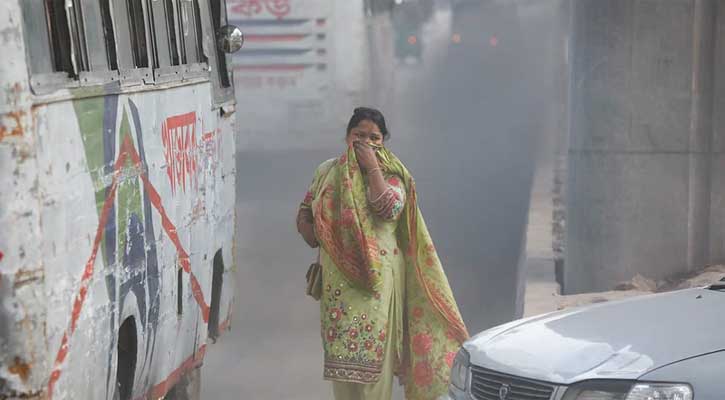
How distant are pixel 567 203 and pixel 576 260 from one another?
18.7 inches

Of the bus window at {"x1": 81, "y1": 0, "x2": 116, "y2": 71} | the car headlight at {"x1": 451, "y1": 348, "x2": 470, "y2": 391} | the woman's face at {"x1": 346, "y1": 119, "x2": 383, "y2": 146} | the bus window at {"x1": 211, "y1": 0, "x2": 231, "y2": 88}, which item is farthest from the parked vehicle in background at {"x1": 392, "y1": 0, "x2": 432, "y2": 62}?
the car headlight at {"x1": 451, "y1": 348, "x2": 470, "y2": 391}

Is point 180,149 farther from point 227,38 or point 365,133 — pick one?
point 227,38

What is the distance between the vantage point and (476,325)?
11.3 m

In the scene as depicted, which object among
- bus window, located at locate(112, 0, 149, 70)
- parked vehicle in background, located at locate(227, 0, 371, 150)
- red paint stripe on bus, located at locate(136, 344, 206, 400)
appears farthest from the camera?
parked vehicle in background, located at locate(227, 0, 371, 150)

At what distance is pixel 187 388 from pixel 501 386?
10.7 feet

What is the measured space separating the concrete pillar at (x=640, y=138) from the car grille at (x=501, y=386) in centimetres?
602

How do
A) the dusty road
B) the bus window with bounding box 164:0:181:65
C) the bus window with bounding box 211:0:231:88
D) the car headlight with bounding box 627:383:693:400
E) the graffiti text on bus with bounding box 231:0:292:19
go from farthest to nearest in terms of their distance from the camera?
the graffiti text on bus with bounding box 231:0:292:19 → the dusty road → the bus window with bounding box 211:0:231:88 → the bus window with bounding box 164:0:181:65 → the car headlight with bounding box 627:383:693:400

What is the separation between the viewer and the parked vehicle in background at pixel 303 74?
2975 centimetres

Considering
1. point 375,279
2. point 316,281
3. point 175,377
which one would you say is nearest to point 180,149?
point 316,281

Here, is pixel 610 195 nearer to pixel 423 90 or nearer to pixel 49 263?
pixel 49 263

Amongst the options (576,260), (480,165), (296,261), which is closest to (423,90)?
(480,165)

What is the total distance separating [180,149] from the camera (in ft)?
23.6

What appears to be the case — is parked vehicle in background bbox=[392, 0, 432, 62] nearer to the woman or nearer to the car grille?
the woman

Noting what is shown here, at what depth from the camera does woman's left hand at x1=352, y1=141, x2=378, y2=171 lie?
6684 millimetres
